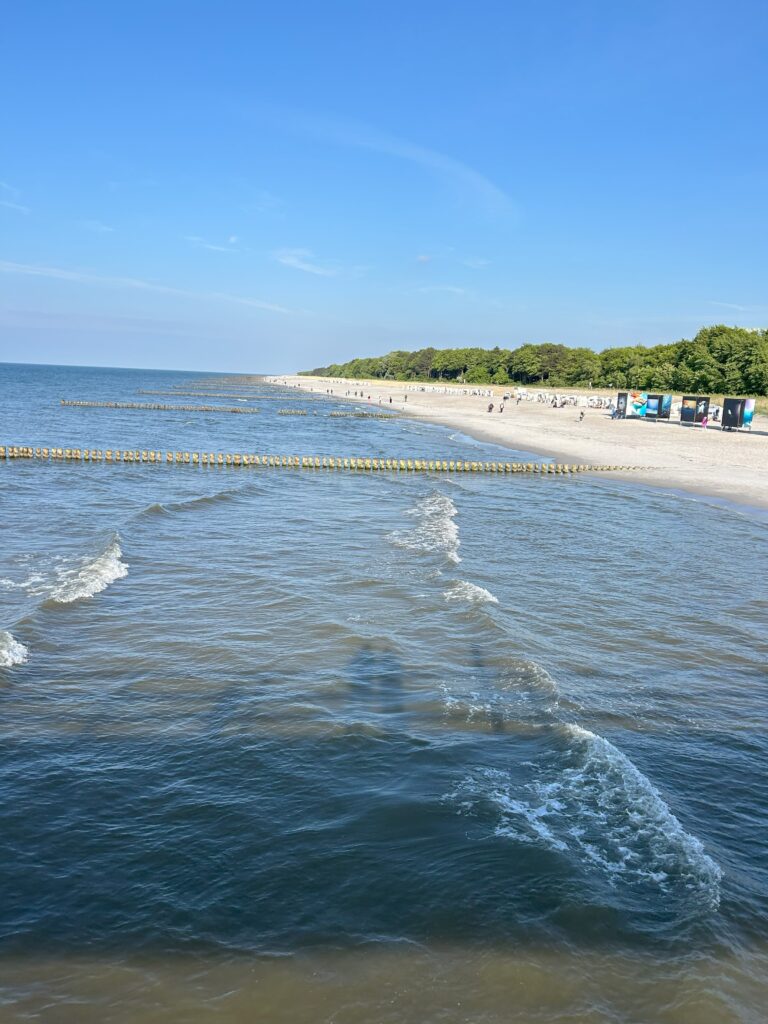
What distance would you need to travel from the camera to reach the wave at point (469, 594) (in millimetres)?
19641

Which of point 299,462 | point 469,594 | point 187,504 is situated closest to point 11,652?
point 469,594

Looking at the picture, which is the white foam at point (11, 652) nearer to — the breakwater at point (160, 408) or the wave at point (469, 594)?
the wave at point (469, 594)

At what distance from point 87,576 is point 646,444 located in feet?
168

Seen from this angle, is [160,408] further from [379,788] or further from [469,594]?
[379,788]

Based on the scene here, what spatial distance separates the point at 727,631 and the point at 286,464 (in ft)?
119

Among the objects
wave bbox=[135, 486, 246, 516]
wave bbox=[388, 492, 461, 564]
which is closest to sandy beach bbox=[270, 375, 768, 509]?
wave bbox=[388, 492, 461, 564]

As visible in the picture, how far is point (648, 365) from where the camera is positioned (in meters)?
123

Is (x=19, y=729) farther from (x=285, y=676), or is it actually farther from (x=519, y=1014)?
(x=519, y=1014)

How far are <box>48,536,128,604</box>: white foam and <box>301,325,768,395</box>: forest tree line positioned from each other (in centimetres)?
8879

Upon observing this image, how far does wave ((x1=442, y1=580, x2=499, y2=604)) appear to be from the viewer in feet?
64.4

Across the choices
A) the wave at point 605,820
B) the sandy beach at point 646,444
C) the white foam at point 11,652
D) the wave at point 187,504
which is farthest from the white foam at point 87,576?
the sandy beach at point 646,444

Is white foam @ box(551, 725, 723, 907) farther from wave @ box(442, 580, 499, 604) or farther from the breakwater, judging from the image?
the breakwater

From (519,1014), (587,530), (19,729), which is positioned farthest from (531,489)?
(519,1014)

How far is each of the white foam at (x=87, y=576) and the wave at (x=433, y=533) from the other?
9.53m
